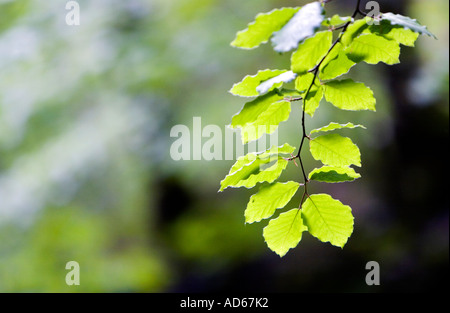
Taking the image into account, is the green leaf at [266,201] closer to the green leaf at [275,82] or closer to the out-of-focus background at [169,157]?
the green leaf at [275,82]

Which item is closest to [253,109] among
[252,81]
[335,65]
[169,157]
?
[252,81]

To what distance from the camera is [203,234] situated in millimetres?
3328

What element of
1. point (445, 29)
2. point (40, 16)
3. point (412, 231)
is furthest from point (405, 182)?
point (40, 16)

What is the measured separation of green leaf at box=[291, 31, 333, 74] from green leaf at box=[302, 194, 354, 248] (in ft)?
0.66

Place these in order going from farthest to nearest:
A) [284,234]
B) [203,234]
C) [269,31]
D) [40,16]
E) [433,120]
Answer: [203,234] → [40,16] → [433,120] → [284,234] → [269,31]

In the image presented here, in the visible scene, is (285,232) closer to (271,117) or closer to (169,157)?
(271,117)

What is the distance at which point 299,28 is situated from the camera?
1.50 ft

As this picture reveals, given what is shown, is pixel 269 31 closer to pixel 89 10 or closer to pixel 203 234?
pixel 89 10

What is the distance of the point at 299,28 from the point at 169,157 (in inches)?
95.5

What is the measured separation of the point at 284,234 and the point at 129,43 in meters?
2.58

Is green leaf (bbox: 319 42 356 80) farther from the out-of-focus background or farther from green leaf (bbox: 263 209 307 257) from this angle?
the out-of-focus background

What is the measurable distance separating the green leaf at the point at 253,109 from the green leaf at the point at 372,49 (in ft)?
0.40

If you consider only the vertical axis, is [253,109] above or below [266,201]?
above

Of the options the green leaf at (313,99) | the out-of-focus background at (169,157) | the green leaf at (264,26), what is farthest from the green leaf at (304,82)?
the out-of-focus background at (169,157)
